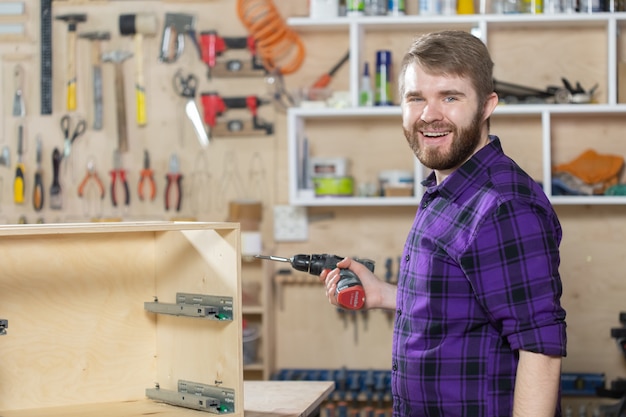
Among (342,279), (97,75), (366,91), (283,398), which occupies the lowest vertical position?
(283,398)

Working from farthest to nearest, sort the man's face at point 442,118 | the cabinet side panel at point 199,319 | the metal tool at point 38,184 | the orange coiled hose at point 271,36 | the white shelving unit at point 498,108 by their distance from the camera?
1. the metal tool at point 38,184
2. the orange coiled hose at point 271,36
3. the white shelving unit at point 498,108
4. the cabinet side panel at point 199,319
5. the man's face at point 442,118

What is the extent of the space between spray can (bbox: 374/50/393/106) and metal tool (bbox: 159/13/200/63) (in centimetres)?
84

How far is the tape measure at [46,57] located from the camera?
4309 millimetres

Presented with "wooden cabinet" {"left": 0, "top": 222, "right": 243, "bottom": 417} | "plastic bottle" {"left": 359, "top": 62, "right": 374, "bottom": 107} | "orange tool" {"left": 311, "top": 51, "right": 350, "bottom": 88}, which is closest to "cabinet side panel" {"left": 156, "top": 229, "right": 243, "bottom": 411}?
"wooden cabinet" {"left": 0, "top": 222, "right": 243, "bottom": 417}

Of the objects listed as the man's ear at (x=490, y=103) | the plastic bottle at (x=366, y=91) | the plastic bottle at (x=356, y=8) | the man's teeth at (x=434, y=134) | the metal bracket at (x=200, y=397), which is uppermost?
→ the plastic bottle at (x=356, y=8)

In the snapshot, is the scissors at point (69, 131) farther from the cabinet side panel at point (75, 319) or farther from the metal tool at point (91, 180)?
the cabinet side panel at point (75, 319)

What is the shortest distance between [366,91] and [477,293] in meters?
2.29

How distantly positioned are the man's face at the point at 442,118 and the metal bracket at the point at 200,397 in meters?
0.75

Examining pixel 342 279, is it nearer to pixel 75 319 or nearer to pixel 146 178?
pixel 75 319

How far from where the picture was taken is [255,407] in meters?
2.44

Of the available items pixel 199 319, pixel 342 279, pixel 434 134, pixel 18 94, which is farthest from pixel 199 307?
pixel 18 94

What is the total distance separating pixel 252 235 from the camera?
4137mm

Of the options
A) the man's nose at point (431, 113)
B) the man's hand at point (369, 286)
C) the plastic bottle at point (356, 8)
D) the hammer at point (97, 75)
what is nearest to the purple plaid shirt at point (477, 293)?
the man's nose at point (431, 113)

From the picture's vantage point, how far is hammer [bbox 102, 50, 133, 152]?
428cm
